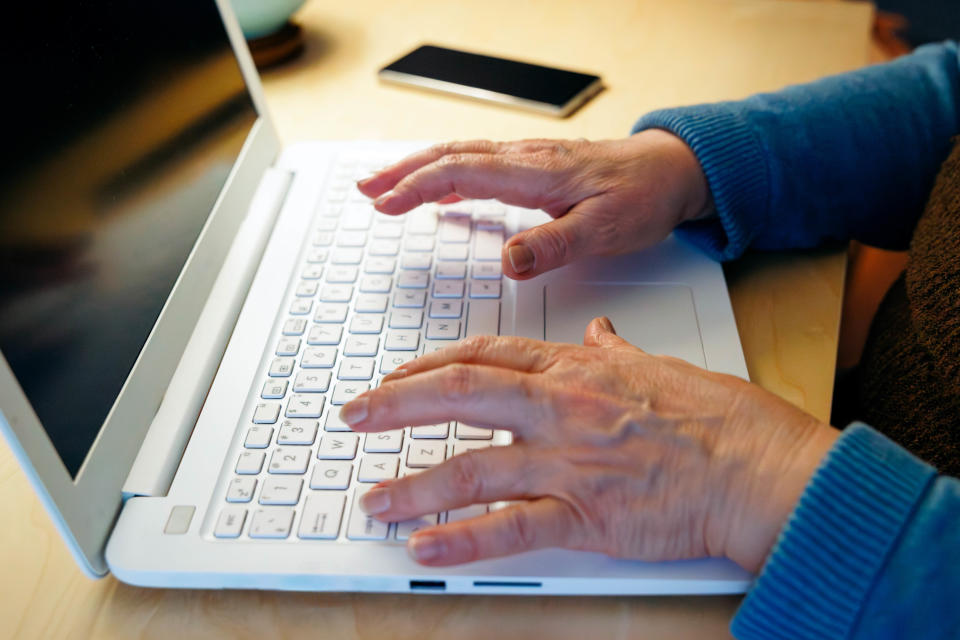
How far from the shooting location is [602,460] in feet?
1.44

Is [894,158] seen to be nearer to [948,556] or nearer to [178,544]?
[948,556]

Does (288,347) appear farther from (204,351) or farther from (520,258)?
(520,258)

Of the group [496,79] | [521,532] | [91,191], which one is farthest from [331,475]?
[496,79]

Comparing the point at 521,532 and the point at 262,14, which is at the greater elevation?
the point at 262,14

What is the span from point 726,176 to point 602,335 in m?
0.22

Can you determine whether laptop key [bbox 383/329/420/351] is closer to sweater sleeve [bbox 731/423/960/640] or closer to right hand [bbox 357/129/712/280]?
right hand [bbox 357/129/712/280]

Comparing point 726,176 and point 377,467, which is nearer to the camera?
point 377,467

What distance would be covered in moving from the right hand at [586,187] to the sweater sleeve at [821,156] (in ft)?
0.08

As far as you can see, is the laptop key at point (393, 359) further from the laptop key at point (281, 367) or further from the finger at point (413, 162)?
the finger at point (413, 162)

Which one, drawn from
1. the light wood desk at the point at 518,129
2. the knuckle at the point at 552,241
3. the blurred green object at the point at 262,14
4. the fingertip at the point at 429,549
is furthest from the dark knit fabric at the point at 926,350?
the blurred green object at the point at 262,14

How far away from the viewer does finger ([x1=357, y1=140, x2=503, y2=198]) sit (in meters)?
0.67

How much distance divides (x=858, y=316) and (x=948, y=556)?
489 mm

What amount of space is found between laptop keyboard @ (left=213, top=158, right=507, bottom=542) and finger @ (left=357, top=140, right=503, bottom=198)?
28 millimetres

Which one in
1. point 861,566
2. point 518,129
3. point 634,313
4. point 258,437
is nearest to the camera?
point 861,566
